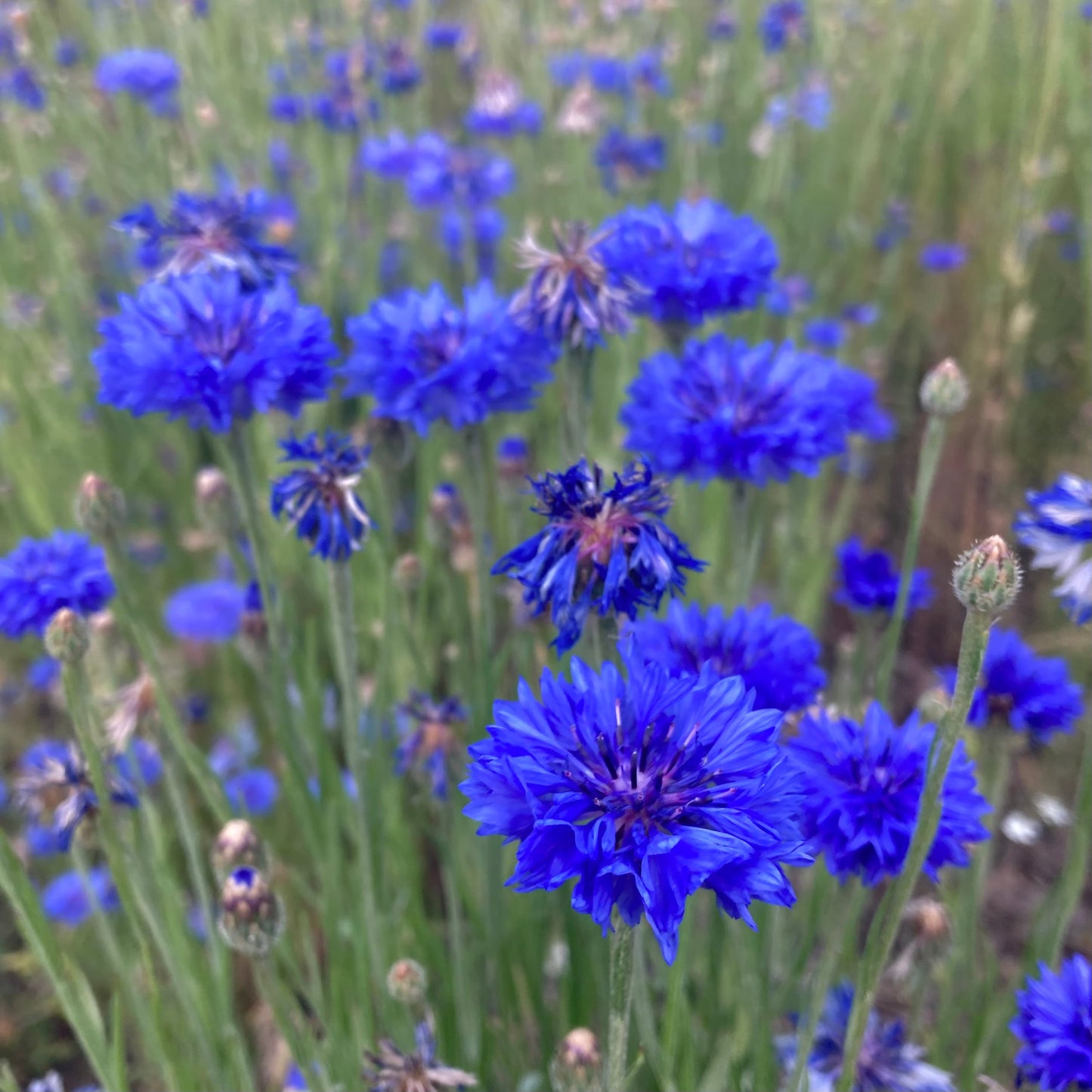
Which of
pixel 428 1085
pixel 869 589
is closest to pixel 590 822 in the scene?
pixel 428 1085

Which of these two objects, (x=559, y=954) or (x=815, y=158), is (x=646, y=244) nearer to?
(x=559, y=954)

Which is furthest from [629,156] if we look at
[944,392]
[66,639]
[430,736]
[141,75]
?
[66,639]

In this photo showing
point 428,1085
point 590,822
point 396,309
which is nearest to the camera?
point 590,822

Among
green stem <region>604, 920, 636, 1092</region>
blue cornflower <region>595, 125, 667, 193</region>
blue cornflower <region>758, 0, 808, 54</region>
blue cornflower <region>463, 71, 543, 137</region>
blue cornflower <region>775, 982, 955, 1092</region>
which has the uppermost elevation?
blue cornflower <region>758, 0, 808, 54</region>

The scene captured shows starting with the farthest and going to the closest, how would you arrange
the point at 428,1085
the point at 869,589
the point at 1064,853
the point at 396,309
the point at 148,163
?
1. the point at 148,163
2. the point at 1064,853
3. the point at 869,589
4. the point at 396,309
5. the point at 428,1085

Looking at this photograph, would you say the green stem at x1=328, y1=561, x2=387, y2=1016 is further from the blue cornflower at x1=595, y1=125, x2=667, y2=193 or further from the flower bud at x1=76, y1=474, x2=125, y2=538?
the blue cornflower at x1=595, y1=125, x2=667, y2=193

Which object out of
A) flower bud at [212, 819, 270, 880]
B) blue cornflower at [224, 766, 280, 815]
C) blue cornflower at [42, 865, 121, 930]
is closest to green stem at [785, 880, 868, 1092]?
flower bud at [212, 819, 270, 880]
